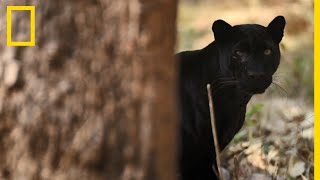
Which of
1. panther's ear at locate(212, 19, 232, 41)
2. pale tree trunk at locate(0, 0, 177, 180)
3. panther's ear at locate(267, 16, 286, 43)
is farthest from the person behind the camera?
panther's ear at locate(267, 16, 286, 43)

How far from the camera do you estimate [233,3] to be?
26.8 ft

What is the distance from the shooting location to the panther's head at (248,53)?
11.4 feet

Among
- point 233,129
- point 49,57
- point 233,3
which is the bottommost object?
point 233,129

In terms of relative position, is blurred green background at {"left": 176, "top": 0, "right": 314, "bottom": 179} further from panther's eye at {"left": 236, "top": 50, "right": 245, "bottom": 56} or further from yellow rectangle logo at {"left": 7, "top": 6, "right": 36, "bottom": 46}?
yellow rectangle logo at {"left": 7, "top": 6, "right": 36, "bottom": 46}

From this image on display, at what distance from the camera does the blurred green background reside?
4164 mm

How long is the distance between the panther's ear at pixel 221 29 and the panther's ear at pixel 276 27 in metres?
0.26

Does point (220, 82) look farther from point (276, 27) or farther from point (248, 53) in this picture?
point (276, 27)

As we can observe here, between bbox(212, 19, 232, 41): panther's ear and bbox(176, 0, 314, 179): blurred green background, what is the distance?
464mm

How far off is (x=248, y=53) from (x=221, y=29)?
0.21m

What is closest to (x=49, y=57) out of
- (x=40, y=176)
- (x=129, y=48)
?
(x=129, y=48)

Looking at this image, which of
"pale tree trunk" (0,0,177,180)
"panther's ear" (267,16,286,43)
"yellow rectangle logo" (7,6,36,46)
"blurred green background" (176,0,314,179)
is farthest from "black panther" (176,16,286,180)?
"yellow rectangle logo" (7,6,36,46)

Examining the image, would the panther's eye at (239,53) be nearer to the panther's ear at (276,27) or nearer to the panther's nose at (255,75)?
the panther's nose at (255,75)

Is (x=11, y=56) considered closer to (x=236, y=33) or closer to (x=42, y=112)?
(x=42, y=112)

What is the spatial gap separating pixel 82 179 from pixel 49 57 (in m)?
0.39
